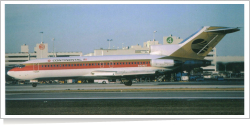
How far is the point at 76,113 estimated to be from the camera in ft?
47.9

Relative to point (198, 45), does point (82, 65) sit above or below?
below

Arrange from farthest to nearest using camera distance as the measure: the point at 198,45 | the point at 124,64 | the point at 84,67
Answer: the point at 84,67, the point at 124,64, the point at 198,45

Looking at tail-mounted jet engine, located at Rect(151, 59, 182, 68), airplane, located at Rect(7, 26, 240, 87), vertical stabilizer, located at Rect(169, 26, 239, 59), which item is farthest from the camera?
tail-mounted jet engine, located at Rect(151, 59, 182, 68)

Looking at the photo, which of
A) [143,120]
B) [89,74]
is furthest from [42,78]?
[143,120]

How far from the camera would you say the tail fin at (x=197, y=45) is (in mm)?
30719

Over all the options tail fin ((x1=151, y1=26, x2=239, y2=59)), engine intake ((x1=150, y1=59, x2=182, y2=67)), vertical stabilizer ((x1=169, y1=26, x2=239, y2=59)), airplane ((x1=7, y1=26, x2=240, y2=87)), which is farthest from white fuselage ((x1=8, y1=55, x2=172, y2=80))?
vertical stabilizer ((x1=169, y1=26, x2=239, y2=59))

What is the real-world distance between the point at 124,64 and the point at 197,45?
30.8 feet

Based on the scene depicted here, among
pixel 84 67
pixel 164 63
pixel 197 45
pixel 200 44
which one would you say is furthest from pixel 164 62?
pixel 84 67

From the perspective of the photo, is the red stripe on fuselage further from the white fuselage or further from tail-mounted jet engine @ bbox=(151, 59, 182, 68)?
tail-mounted jet engine @ bbox=(151, 59, 182, 68)

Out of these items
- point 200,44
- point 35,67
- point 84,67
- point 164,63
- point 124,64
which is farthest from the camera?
point 35,67

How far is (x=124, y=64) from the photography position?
35.0 metres

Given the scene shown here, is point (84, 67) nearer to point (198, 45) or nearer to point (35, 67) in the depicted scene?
point (35, 67)

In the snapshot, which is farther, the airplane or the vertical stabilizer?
the airplane

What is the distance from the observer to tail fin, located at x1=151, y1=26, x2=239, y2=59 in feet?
101
